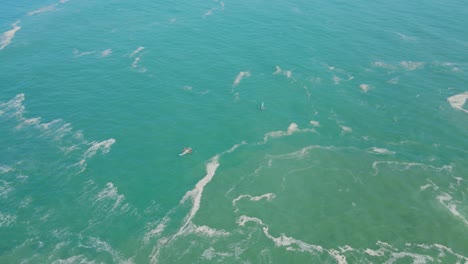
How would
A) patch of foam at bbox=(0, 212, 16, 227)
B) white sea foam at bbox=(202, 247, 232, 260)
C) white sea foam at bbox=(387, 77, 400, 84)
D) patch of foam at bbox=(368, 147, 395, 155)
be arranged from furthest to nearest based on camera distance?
1. white sea foam at bbox=(387, 77, 400, 84)
2. patch of foam at bbox=(368, 147, 395, 155)
3. patch of foam at bbox=(0, 212, 16, 227)
4. white sea foam at bbox=(202, 247, 232, 260)

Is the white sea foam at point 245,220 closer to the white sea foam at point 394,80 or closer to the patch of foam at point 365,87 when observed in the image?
the patch of foam at point 365,87

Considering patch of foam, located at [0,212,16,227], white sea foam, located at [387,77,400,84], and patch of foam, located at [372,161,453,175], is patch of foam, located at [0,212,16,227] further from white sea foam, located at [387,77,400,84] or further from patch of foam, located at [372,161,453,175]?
white sea foam, located at [387,77,400,84]

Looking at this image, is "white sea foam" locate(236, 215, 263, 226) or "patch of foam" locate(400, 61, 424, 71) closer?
"white sea foam" locate(236, 215, 263, 226)

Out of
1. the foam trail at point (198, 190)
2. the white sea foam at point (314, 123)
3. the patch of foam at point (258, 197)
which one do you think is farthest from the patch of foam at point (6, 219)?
the white sea foam at point (314, 123)

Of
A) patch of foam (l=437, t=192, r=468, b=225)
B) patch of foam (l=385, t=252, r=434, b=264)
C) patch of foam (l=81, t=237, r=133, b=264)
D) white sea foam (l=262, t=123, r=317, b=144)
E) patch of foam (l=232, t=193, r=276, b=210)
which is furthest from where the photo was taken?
white sea foam (l=262, t=123, r=317, b=144)

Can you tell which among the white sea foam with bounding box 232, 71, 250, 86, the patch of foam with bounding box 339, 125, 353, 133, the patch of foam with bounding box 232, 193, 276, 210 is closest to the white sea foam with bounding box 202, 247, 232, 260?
the patch of foam with bounding box 232, 193, 276, 210

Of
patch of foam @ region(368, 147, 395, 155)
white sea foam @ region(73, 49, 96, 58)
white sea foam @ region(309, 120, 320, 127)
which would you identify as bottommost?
patch of foam @ region(368, 147, 395, 155)

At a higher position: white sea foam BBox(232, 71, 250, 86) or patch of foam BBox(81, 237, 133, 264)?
white sea foam BBox(232, 71, 250, 86)
